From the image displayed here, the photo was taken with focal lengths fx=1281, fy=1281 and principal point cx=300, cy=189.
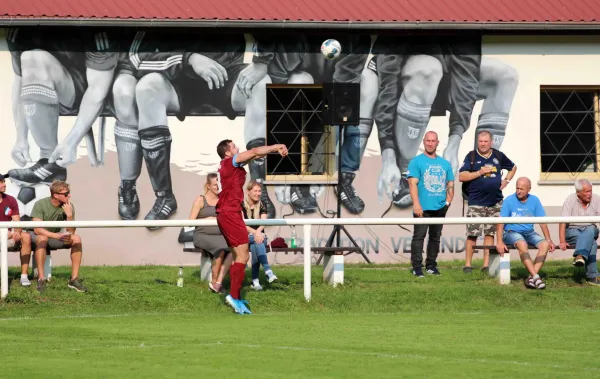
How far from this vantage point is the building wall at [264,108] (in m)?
19.1

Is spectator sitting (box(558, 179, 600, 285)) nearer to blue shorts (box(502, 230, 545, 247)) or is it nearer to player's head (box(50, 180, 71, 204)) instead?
blue shorts (box(502, 230, 545, 247))

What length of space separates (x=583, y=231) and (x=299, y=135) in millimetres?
5679

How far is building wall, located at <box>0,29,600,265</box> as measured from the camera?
62.6 ft

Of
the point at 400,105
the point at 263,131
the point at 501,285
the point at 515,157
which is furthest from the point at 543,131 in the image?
the point at 501,285

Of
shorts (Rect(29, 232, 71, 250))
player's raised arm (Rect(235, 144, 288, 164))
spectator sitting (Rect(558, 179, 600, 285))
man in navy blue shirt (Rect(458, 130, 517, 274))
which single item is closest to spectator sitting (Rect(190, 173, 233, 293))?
shorts (Rect(29, 232, 71, 250))

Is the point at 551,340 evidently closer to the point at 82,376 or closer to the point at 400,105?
the point at 82,376

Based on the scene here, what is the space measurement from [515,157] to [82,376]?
12409 millimetres

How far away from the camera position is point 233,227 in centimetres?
1349

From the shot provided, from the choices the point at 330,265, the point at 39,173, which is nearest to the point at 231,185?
the point at 330,265

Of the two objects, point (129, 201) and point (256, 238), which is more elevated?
point (256, 238)

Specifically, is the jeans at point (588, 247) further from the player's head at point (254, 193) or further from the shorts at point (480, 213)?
the player's head at point (254, 193)

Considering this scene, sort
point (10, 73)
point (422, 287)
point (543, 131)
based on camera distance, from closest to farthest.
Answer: point (422, 287) < point (10, 73) < point (543, 131)

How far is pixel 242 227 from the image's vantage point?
1355 centimetres

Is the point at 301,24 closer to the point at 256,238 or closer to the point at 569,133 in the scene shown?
the point at 569,133
